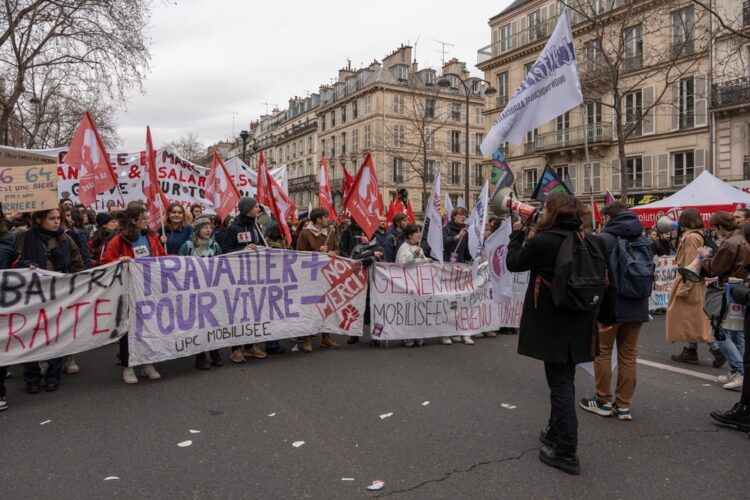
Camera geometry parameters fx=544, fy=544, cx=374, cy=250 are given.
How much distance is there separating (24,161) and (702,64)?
1135 inches

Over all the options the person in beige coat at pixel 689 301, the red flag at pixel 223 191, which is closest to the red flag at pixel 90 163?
the red flag at pixel 223 191

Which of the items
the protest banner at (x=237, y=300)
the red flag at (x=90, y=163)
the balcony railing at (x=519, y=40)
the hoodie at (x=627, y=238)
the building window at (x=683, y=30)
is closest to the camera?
the hoodie at (x=627, y=238)

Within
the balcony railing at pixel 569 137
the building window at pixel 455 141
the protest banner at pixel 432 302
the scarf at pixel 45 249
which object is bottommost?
the protest banner at pixel 432 302

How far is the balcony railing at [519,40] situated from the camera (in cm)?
3397

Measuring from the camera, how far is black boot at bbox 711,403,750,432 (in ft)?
13.7

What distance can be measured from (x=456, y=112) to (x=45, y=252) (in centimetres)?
5564

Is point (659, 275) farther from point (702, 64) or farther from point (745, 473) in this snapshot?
point (702, 64)

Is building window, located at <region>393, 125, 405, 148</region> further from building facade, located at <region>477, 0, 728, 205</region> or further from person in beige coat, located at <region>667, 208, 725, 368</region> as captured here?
person in beige coat, located at <region>667, 208, 725, 368</region>

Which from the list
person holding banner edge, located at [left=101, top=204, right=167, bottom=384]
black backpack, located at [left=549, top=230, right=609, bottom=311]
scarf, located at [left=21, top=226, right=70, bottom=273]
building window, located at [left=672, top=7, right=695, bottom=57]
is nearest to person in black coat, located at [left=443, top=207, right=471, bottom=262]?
person holding banner edge, located at [left=101, top=204, right=167, bottom=384]

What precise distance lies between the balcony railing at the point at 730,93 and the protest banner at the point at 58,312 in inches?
1069

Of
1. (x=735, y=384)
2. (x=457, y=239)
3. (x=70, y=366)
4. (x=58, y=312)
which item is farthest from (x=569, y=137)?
(x=58, y=312)

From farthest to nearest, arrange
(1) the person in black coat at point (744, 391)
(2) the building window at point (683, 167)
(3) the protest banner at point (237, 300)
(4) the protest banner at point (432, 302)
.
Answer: (2) the building window at point (683, 167), (4) the protest banner at point (432, 302), (3) the protest banner at point (237, 300), (1) the person in black coat at point (744, 391)

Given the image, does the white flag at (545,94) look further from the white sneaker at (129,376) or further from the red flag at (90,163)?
the red flag at (90,163)

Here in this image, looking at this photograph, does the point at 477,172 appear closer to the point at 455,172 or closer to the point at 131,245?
the point at 455,172
